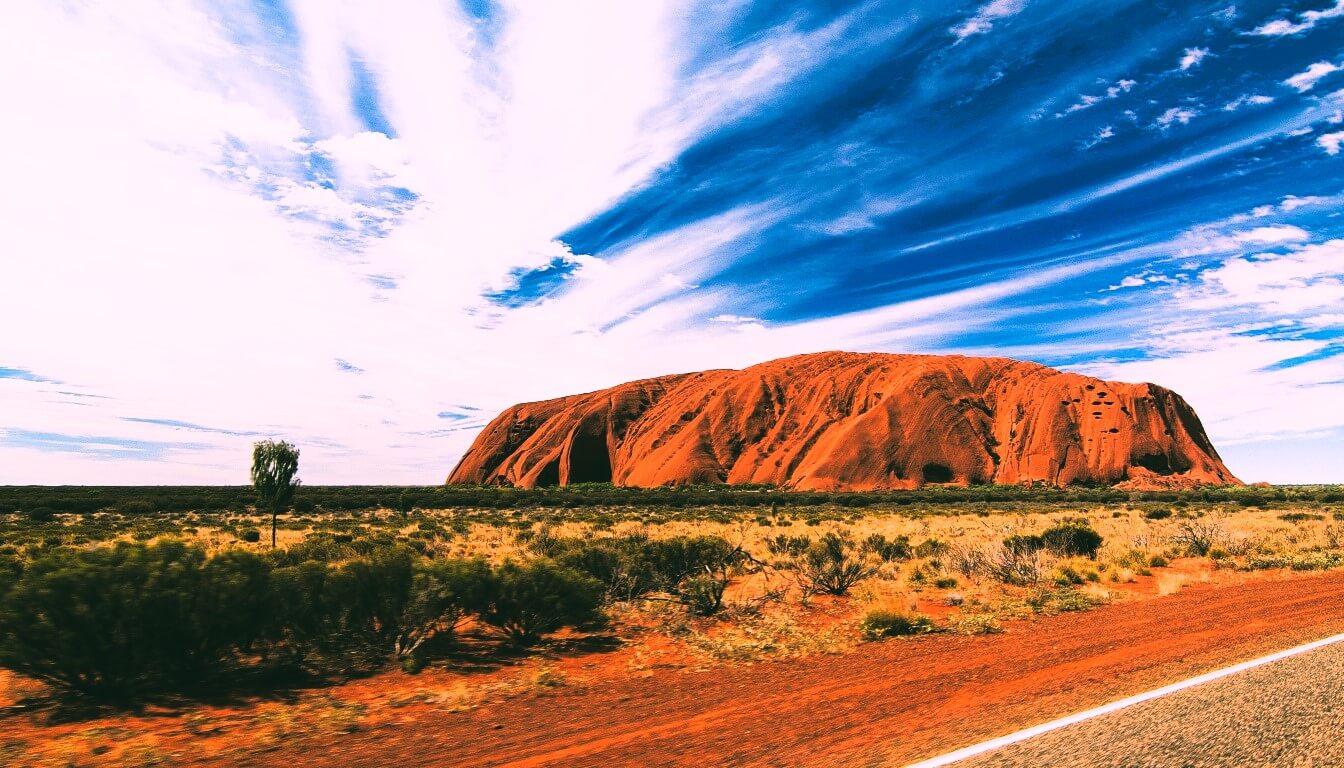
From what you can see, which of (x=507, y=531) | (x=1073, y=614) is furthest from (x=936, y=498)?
(x=1073, y=614)

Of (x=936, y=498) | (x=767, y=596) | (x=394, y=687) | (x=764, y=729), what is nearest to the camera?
(x=764, y=729)

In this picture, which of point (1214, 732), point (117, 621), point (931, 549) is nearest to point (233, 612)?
point (117, 621)

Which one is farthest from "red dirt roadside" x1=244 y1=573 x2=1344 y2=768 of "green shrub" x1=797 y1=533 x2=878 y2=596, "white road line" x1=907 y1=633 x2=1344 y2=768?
"green shrub" x1=797 y1=533 x2=878 y2=596

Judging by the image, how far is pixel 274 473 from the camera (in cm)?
2706

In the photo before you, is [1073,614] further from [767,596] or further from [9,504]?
[9,504]

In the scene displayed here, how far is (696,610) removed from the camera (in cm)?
1145

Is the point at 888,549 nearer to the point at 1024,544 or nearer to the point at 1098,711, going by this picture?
the point at 1024,544

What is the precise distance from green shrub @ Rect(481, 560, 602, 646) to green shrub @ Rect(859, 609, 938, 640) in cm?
423

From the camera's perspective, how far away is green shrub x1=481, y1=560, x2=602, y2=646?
372 inches

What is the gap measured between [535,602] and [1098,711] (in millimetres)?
6863

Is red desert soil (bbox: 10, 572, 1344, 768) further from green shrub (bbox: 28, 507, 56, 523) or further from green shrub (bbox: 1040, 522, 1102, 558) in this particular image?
green shrub (bbox: 28, 507, 56, 523)

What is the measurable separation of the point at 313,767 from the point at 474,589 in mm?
4104

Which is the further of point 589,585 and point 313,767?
point 589,585

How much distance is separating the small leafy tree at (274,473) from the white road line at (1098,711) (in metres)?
28.1
